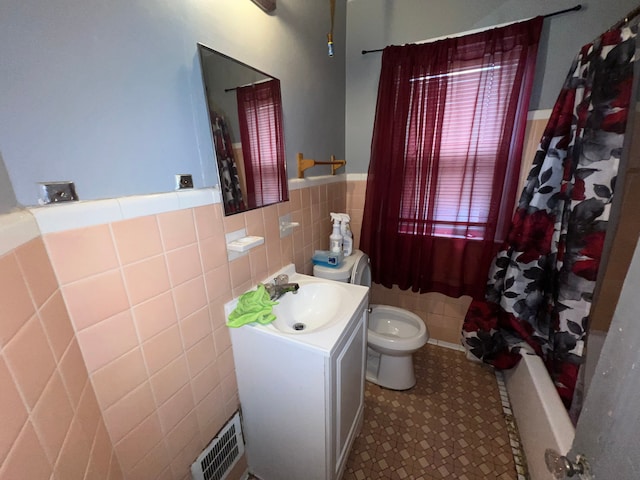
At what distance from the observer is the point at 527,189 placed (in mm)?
1377

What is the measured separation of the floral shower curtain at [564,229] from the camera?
1022mm

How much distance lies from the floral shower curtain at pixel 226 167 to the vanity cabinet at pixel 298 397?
1.58 ft

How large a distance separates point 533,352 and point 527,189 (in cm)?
94

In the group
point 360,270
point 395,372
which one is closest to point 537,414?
point 395,372

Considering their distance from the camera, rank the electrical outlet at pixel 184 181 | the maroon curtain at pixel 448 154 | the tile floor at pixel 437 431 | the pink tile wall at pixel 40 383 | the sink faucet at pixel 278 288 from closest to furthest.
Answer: the pink tile wall at pixel 40 383 < the electrical outlet at pixel 184 181 < the sink faucet at pixel 278 288 < the tile floor at pixel 437 431 < the maroon curtain at pixel 448 154

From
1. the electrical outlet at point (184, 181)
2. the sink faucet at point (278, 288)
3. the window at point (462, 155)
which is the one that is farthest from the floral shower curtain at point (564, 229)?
the electrical outlet at point (184, 181)

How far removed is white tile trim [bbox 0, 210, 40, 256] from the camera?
38cm

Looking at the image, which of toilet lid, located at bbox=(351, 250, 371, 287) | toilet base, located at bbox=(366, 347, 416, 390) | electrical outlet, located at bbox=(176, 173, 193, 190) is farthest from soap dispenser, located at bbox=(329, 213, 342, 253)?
electrical outlet, located at bbox=(176, 173, 193, 190)

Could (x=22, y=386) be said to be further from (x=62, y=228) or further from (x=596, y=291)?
(x=596, y=291)

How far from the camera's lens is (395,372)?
160cm

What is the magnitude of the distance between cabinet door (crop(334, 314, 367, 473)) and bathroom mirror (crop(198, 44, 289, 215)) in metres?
0.71

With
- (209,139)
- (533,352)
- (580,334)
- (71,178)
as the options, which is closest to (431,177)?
(580,334)

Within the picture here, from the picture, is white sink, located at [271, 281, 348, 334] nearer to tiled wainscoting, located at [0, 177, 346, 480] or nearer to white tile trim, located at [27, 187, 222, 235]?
tiled wainscoting, located at [0, 177, 346, 480]

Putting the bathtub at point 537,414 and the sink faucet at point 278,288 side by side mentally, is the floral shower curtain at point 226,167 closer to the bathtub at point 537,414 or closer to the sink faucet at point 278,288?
the sink faucet at point 278,288
